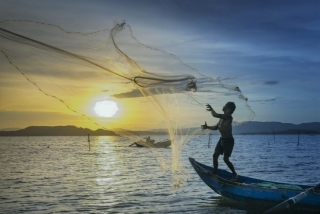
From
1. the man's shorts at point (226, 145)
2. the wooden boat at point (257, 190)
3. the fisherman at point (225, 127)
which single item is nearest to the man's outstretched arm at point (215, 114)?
the fisherman at point (225, 127)

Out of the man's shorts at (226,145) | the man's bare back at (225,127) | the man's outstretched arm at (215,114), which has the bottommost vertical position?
the man's shorts at (226,145)

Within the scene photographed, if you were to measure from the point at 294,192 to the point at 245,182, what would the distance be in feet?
8.28

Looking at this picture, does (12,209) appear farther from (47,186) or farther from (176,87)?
(176,87)

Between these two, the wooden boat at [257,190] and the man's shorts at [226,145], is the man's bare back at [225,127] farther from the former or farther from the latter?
the wooden boat at [257,190]

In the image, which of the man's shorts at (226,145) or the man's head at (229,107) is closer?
the man's head at (229,107)

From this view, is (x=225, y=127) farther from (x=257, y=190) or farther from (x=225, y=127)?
(x=257, y=190)

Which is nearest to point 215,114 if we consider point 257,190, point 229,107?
point 229,107

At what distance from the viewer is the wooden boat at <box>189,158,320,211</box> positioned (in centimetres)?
1298

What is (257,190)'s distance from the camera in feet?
45.4

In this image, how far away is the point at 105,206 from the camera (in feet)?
53.3

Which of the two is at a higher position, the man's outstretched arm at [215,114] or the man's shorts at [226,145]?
the man's outstretched arm at [215,114]

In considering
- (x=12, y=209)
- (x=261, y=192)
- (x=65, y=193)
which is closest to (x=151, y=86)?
(x=261, y=192)

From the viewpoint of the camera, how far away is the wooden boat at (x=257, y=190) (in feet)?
42.6

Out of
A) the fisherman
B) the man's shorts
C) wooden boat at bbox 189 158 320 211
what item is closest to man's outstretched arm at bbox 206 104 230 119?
the fisherman
